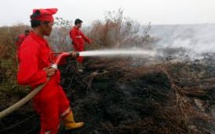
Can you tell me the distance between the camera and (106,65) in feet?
27.0

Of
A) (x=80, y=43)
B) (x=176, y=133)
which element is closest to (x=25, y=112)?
(x=176, y=133)

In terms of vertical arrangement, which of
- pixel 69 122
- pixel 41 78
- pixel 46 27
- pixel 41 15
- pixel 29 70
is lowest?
pixel 69 122

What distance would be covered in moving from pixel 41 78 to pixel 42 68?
41 centimetres

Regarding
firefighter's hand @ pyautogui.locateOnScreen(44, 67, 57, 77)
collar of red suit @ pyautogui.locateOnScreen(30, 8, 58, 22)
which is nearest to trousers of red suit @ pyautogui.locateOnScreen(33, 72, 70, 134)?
firefighter's hand @ pyautogui.locateOnScreen(44, 67, 57, 77)

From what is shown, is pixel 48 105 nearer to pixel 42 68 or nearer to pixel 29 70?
pixel 42 68

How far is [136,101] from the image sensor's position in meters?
5.46

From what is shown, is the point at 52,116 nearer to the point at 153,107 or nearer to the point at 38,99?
the point at 38,99

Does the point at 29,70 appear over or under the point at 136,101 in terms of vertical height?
over

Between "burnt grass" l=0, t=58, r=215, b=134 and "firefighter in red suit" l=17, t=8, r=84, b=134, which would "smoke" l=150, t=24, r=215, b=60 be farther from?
"firefighter in red suit" l=17, t=8, r=84, b=134

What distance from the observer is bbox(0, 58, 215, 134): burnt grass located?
4.61 meters

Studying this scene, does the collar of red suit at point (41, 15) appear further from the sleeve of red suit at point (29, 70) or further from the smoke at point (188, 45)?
the smoke at point (188, 45)

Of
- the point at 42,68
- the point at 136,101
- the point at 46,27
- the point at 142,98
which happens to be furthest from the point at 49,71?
the point at 142,98

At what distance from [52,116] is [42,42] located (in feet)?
3.25

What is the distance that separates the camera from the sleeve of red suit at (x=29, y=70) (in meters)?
3.21
